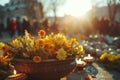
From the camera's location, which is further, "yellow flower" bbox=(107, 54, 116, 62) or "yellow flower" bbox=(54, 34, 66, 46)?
"yellow flower" bbox=(107, 54, 116, 62)

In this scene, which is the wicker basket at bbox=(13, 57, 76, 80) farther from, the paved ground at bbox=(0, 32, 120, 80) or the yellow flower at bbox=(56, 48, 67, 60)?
the paved ground at bbox=(0, 32, 120, 80)

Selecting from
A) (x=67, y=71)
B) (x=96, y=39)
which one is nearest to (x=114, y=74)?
(x=67, y=71)

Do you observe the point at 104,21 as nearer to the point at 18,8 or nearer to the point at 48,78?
the point at 48,78

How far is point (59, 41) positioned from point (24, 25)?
15662 millimetres

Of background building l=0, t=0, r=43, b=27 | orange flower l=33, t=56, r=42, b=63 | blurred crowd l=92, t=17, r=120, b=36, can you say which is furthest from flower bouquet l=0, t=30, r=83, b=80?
background building l=0, t=0, r=43, b=27

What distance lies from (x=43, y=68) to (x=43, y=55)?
9.8 inches

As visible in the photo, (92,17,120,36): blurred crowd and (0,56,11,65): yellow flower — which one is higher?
(92,17,120,36): blurred crowd

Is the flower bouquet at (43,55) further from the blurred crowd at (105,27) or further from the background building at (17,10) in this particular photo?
the background building at (17,10)

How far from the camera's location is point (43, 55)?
6.93 m

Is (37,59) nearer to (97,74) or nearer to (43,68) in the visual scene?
(43,68)

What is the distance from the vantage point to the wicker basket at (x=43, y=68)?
6.91 m

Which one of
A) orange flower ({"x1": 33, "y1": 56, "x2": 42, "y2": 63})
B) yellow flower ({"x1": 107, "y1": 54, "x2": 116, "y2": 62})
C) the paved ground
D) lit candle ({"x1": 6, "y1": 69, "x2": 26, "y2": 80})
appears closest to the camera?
lit candle ({"x1": 6, "y1": 69, "x2": 26, "y2": 80})

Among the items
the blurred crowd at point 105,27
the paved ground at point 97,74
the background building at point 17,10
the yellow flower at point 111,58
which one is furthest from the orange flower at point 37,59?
→ the background building at point 17,10

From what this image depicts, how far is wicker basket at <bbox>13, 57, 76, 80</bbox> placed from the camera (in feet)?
22.7
